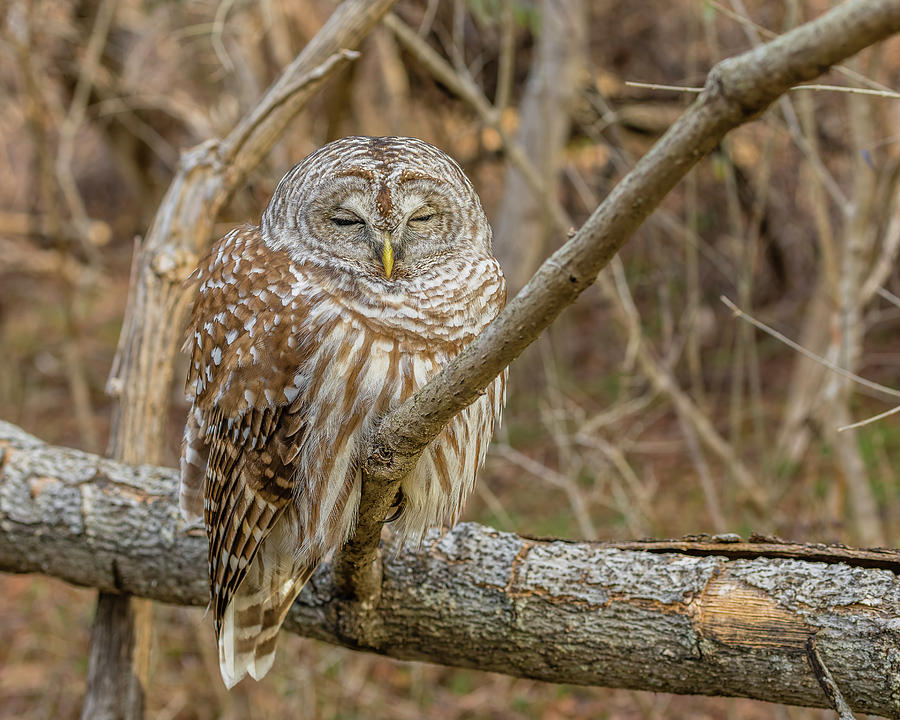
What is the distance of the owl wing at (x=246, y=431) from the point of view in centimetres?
276

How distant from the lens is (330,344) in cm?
268

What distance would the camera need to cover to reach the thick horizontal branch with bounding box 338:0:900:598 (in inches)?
46.8

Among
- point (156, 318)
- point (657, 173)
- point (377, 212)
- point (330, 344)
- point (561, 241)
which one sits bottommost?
point (657, 173)

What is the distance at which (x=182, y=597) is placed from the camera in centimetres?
344

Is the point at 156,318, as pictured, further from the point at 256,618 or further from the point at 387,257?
the point at 387,257

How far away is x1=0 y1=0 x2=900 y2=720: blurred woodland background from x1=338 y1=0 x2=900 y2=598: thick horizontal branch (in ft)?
8.87

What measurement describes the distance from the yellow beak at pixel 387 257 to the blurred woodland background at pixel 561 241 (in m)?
1.86

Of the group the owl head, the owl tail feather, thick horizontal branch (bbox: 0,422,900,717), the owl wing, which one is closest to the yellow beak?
the owl head

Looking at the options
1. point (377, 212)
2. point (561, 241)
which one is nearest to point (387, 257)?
point (377, 212)

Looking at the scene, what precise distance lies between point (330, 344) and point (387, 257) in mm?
306

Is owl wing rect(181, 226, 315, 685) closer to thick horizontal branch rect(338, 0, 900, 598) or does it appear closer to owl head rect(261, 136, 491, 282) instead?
owl head rect(261, 136, 491, 282)

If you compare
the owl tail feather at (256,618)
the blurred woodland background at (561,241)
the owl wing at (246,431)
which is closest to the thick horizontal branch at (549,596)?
the owl tail feather at (256,618)

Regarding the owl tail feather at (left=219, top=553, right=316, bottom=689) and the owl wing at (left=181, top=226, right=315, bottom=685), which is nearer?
the owl wing at (left=181, top=226, right=315, bottom=685)

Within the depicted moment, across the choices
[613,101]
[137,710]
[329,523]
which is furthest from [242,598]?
[613,101]
